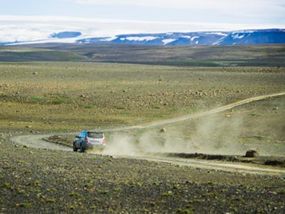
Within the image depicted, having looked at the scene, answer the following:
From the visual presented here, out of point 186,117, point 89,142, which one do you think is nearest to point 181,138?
point 89,142

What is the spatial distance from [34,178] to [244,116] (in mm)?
35684

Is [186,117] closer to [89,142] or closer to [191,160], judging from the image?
[89,142]

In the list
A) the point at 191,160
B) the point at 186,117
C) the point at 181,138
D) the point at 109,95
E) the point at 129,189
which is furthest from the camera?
the point at 109,95

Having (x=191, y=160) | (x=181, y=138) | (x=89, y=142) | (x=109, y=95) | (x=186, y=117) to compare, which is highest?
(x=191, y=160)

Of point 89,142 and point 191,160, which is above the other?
point 191,160

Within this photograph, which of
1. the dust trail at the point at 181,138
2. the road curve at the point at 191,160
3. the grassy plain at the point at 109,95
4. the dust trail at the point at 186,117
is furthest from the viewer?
the grassy plain at the point at 109,95

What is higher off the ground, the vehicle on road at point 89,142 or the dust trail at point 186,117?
the vehicle on road at point 89,142

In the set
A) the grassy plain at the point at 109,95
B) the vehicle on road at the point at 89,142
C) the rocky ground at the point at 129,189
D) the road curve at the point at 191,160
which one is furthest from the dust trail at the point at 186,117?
the rocky ground at the point at 129,189

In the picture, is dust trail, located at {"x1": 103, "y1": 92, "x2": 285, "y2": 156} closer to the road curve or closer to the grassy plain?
the road curve

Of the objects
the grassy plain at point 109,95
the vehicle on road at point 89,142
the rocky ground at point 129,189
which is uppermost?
the rocky ground at point 129,189

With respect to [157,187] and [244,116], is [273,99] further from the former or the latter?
[157,187]

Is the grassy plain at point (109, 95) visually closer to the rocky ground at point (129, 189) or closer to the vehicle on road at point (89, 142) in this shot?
the vehicle on road at point (89, 142)

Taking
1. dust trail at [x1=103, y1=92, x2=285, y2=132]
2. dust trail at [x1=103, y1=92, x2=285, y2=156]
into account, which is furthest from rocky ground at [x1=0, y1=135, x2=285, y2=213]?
dust trail at [x1=103, y1=92, x2=285, y2=132]

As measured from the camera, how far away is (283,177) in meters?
29.8
